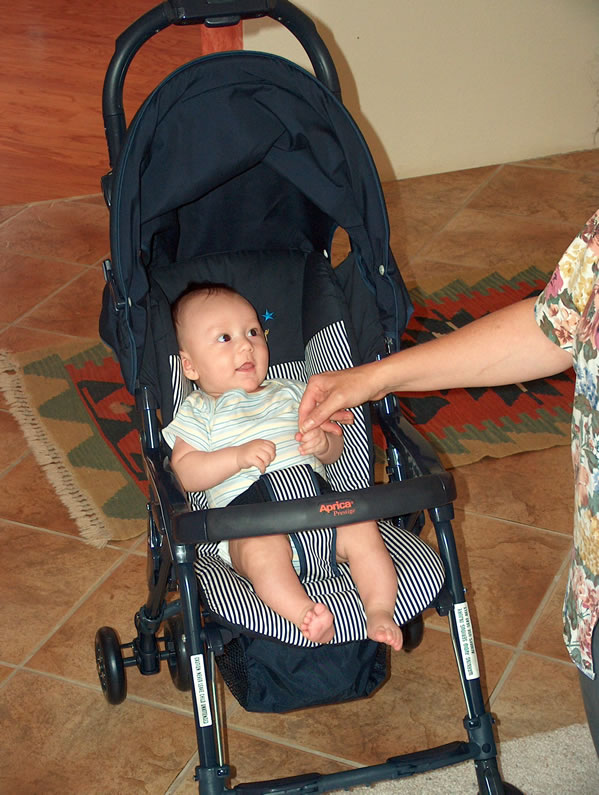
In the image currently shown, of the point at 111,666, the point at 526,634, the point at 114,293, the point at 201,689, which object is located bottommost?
the point at 526,634

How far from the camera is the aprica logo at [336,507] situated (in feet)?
4.75

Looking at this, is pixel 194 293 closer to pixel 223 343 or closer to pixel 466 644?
pixel 223 343

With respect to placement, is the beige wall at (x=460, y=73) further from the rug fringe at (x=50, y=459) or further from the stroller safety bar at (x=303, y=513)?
the stroller safety bar at (x=303, y=513)

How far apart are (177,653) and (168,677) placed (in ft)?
0.70

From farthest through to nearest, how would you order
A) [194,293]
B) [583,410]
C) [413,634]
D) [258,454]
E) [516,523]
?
[516,523]
[413,634]
[194,293]
[258,454]
[583,410]

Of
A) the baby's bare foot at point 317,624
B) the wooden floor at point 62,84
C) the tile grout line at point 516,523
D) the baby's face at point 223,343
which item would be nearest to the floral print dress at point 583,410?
the baby's bare foot at point 317,624

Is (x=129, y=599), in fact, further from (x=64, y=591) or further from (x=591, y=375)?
(x=591, y=375)

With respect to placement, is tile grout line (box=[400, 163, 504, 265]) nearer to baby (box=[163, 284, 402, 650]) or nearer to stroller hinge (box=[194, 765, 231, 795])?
baby (box=[163, 284, 402, 650])

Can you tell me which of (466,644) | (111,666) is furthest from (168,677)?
(466,644)

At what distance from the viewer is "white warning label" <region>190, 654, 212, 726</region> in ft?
4.88

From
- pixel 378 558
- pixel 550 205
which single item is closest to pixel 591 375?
pixel 378 558

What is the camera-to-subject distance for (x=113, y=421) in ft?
9.25

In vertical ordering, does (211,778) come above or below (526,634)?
above

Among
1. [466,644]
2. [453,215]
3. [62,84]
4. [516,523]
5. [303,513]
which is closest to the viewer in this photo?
[303,513]
